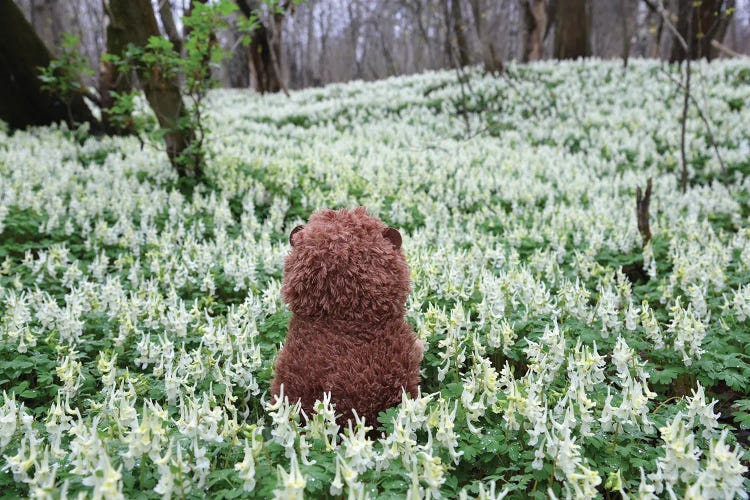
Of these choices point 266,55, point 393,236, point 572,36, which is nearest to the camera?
point 393,236

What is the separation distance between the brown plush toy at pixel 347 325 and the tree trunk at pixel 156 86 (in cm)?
525

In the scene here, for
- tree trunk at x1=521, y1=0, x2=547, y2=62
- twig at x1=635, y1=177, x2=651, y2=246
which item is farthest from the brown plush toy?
tree trunk at x1=521, y1=0, x2=547, y2=62

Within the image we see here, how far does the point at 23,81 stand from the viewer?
426 inches

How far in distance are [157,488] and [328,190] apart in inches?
250

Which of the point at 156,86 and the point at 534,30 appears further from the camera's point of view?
the point at 534,30

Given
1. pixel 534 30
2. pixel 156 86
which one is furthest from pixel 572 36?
pixel 156 86

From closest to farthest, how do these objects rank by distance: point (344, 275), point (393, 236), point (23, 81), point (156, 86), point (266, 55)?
point (344, 275) < point (393, 236) < point (156, 86) < point (23, 81) < point (266, 55)

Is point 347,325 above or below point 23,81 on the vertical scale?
below

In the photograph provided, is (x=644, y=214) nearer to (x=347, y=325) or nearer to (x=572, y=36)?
(x=347, y=325)

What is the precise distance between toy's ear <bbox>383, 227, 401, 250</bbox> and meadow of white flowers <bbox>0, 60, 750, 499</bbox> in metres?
0.68

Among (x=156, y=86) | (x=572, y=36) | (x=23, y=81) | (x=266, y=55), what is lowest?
(x=156, y=86)

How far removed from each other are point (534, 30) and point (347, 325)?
84.3ft

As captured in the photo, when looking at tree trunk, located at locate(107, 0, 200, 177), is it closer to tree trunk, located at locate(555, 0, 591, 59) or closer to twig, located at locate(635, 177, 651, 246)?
twig, located at locate(635, 177, 651, 246)

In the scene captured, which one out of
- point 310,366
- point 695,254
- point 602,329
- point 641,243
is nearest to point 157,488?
point 310,366
